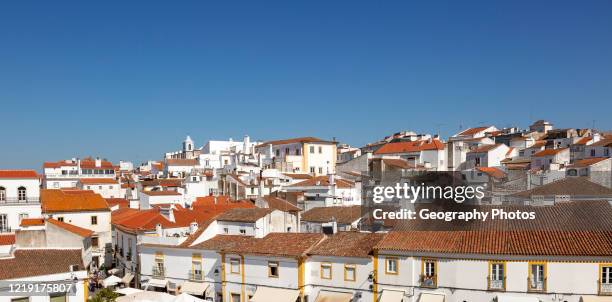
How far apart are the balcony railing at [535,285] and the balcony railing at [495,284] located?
106cm

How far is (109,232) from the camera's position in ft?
151

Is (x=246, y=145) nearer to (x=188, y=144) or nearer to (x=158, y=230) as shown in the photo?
(x=188, y=144)

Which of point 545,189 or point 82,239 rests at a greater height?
point 545,189

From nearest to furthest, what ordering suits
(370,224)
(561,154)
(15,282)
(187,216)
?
(15,282) < (370,224) < (187,216) < (561,154)

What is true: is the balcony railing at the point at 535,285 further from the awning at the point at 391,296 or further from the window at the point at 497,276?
the awning at the point at 391,296

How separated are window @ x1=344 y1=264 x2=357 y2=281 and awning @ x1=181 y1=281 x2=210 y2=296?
8967 millimetres

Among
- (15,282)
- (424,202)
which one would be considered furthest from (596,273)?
(15,282)

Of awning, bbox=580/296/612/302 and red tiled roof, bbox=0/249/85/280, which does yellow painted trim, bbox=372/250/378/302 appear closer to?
awning, bbox=580/296/612/302

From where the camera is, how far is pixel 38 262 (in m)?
27.3

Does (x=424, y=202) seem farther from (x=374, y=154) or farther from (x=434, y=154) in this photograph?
(x=374, y=154)

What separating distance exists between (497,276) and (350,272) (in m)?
7.33

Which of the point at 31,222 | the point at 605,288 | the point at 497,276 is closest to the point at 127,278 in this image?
the point at 31,222

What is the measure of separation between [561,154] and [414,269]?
1862 inches

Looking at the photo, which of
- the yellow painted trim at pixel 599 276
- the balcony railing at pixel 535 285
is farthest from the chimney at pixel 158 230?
the yellow painted trim at pixel 599 276
